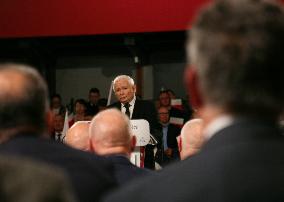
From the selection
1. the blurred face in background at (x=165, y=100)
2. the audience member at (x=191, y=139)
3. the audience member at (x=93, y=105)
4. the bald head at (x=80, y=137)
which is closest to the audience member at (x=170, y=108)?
the blurred face in background at (x=165, y=100)

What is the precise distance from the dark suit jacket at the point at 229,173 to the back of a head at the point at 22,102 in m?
0.42

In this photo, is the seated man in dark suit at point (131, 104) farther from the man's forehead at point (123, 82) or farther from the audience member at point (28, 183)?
the audience member at point (28, 183)

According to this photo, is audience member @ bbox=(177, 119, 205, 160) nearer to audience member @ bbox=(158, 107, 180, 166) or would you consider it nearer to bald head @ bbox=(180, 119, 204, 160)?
bald head @ bbox=(180, 119, 204, 160)

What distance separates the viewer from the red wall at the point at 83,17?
7.22 meters

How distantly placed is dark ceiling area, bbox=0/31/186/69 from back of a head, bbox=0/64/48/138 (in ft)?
20.5

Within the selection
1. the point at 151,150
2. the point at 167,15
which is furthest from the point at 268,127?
the point at 167,15

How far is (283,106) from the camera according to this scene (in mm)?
1027

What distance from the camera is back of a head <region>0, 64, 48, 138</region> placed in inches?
53.8

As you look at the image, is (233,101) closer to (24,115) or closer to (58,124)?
(24,115)

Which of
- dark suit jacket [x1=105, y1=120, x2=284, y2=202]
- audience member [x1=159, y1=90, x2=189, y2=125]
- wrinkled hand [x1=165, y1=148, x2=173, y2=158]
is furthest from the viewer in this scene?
audience member [x1=159, y1=90, x2=189, y2=125]

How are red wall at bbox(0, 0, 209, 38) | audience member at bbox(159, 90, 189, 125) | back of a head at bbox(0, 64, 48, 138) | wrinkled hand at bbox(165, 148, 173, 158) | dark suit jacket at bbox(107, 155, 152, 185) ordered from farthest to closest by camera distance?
red wall at bbox(0, 0, 209, 38) < audience member at bbox(159, 90, 189, 125) < wrinkled hand at bbox(165, 148, 173, 158) < dark suit jacket at bbox(107, 155, 152, 185) < back of a head at bbox(0, 64, 48, 138)

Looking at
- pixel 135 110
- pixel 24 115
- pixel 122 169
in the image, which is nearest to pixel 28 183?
pixel 24 115

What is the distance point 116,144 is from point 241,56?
4.27ft

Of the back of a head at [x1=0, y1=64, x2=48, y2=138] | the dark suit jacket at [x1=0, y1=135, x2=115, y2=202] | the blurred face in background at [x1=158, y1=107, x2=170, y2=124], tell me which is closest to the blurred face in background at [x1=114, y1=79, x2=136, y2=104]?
the blurred face in background at [x1=158, y1=107, x2=170, y2=124]
